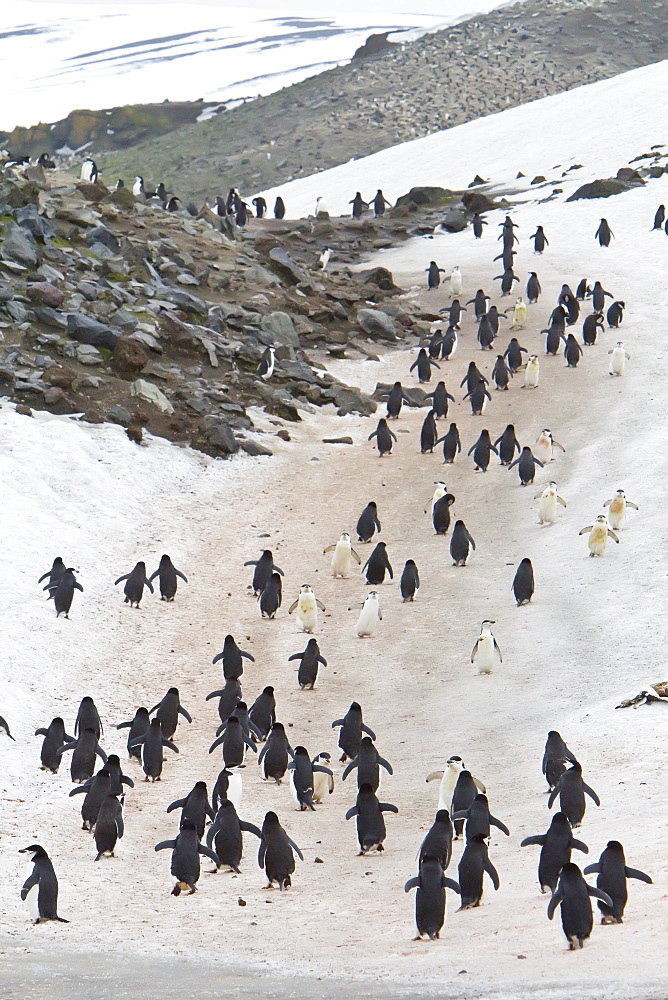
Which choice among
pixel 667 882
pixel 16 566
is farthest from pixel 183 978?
pixel 16 566

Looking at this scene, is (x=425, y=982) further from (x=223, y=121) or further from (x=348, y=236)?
(x=223, y=121)

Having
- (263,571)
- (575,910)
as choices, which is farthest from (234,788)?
(263,571)

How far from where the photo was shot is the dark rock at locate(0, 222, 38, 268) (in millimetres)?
21469

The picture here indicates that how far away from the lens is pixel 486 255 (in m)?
28.1

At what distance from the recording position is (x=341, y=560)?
591 inches

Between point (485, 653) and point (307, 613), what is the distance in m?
2.36

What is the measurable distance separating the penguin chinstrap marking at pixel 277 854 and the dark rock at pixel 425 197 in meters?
27.4

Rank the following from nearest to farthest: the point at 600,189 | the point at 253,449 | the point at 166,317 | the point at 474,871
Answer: the point at 474,871
the point at 253,449
the point at 166,317
the point at 600,189

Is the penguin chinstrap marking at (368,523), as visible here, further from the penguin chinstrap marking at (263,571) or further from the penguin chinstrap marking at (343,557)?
the penguin chinstrap marking at (263,571)

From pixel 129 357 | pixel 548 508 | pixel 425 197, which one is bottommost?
pixel 548 508

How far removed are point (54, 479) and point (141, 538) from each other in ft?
5.24

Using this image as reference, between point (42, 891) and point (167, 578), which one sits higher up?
point (42, 891)

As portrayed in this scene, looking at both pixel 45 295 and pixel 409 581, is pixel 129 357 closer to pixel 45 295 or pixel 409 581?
pixel 45 295

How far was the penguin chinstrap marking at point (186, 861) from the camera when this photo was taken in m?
8.23
